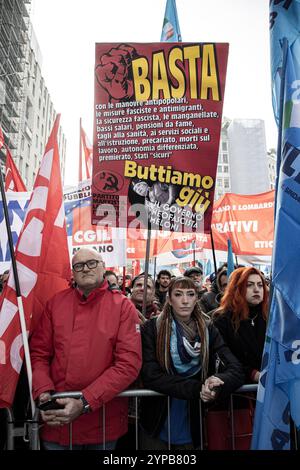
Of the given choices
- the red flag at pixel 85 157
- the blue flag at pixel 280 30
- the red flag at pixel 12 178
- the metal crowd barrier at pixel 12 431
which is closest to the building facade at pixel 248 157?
the red flag at pixel 85 157

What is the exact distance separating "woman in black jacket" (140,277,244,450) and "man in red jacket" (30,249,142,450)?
0.45 ft

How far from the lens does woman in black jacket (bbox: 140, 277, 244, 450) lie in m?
2.27

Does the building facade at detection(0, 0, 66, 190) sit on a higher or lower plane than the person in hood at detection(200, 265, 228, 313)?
higher

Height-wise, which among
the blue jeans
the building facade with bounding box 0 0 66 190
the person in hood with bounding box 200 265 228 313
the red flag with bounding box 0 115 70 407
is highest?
the building facade with bounding box 0 0 66 190

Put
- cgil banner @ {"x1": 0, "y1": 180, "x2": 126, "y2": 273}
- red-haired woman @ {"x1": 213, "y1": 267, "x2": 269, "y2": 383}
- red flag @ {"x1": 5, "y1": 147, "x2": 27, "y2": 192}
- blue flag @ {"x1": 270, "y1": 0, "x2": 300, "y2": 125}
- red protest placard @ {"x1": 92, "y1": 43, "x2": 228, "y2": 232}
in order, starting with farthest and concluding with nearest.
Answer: red flag @ {"x1": 5, "y1": 147, "x2": 27, "y2": 192}, cgil banner @ {"x1": 0, "y1": 180, "x2": 126, "y2": 273}, red protest placard @ {"x1": 92, "y1": 43, "x2": 228, "y2": 232}, red-haired woman @ {"x1": 213, "y1": 267, "x2": 269, "y2": 383}, blue flag @ {"x1": 270, "y1": 0, "x2": 300, "y2": 125}

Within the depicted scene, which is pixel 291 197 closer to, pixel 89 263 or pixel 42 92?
pixel 89 263

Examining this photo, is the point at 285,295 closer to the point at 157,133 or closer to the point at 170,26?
the point at 157,133

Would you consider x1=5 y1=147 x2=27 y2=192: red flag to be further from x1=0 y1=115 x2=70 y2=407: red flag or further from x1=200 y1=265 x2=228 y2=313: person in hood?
x1=200 y1=265 x2=228 y2=313: person in hood

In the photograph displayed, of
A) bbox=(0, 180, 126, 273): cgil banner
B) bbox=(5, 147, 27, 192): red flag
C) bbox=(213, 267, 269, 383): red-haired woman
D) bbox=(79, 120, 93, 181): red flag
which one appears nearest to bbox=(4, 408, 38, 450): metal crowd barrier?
bbox=(213, 267, 269, 383): red-haired woman

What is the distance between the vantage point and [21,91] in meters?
26.4

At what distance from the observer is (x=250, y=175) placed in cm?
1880
